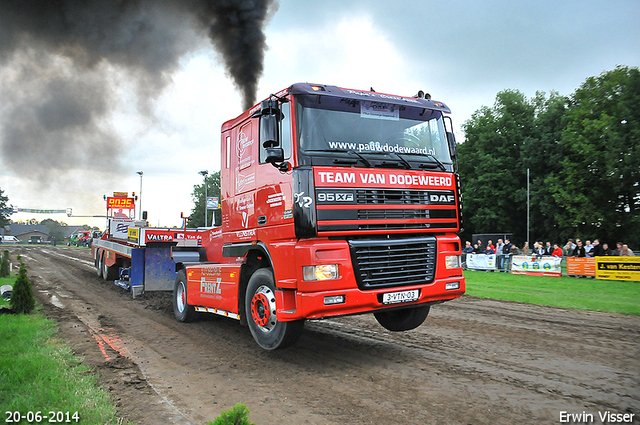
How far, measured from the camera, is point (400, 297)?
5.70 metres

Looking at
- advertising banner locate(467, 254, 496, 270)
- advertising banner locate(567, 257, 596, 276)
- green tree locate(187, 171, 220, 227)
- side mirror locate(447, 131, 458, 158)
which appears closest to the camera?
side mirror locate(447, 131, 458, 158)

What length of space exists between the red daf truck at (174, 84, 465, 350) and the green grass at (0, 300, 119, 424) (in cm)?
209

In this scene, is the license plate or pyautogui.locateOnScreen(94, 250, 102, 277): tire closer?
the license plate

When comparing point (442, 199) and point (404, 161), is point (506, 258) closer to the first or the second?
point (442, 199)

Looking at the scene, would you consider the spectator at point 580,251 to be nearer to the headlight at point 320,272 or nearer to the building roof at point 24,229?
the headlight at point 320,272

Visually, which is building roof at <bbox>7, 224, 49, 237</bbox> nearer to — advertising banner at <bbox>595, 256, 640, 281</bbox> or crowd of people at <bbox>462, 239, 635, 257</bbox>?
crowd of people at <bbox>462, 239, 635, 257</bbox>

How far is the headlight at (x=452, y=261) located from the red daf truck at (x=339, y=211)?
13 mm

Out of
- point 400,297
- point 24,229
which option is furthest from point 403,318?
point 24,229

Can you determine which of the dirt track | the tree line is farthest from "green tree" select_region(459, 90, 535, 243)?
the dirt track

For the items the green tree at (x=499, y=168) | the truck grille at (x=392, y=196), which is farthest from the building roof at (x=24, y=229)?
the truck grille at (x=392, y=196)

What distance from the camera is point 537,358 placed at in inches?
232

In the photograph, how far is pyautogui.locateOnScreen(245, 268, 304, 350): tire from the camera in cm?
578

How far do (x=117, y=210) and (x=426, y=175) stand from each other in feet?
53.6

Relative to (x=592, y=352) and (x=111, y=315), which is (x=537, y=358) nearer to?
(x=592, y=352)
